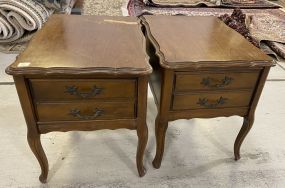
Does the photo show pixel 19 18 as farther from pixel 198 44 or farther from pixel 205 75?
pixel 205 75

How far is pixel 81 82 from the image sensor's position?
88 centimetres

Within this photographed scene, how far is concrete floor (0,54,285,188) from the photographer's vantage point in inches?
48.1

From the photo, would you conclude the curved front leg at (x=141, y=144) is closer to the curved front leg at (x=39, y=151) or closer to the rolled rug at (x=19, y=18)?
the curved front leg at (x=39, y=151)

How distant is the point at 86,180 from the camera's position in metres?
1.21

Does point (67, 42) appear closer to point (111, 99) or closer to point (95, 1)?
point (111, 99)

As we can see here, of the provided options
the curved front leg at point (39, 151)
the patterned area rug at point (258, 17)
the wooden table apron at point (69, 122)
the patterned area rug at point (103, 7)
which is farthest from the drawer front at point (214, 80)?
the patterned area rug at point (103, 7)

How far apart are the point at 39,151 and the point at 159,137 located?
53 centimetres

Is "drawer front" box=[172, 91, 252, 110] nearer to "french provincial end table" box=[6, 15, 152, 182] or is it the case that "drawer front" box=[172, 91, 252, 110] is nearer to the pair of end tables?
the pair of end tables

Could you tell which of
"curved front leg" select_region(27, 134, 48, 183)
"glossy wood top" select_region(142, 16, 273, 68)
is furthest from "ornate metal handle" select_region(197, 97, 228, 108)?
"curved front leg" select_region(27, 134, 48, 183)

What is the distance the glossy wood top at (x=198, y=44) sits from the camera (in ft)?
3.18

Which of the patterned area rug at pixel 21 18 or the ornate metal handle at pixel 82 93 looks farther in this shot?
the patterned area rug at pixel 21 18

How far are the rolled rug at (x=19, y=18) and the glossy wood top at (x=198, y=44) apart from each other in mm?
1176

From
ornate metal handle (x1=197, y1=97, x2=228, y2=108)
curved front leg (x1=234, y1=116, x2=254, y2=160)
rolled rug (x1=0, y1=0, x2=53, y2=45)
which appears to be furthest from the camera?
rolled rug (x1=0, y1=0, x2=53, y2=45)

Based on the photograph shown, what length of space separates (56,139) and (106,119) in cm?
57
